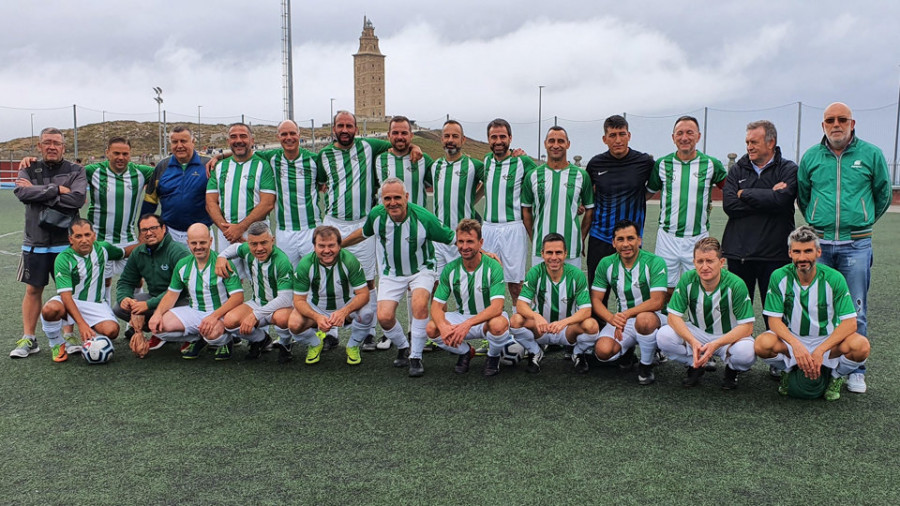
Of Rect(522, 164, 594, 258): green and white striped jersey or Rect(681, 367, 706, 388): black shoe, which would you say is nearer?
Rect(681, 367, 706, 388): black shoe

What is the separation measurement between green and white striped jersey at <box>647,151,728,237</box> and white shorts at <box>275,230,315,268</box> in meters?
2.27

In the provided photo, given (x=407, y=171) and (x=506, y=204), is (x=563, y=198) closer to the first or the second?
(x=506, y=204)

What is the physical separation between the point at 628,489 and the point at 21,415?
2690mm

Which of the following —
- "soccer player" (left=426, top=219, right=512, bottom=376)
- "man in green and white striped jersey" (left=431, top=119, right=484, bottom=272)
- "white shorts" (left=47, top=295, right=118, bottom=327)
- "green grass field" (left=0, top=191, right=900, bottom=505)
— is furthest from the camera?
"man in green and white striped jersey" (left=431, top=119, right=484, bottom=272)

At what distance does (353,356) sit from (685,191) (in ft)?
7.13

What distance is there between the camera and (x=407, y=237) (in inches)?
160

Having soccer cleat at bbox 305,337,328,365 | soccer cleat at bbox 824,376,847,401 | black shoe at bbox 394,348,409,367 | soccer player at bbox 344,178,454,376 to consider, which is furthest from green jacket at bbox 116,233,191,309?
Result: soccer cleat at bbox 824,376,847,401

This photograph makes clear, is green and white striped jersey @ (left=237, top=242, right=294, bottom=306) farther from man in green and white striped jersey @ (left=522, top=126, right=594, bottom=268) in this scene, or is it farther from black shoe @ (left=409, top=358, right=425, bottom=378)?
man in green and white striped jersey @ (left=522, top=126, right=594, bottom=268)

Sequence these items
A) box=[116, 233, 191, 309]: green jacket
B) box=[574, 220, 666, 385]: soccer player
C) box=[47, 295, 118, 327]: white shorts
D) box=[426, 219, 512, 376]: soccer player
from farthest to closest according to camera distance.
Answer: box=[116, 233, 191, 309]: green jacket
box=[47, 295, 118, 327]: white shorts
box=[426, 219, 512, 376]: soccer player
box=[574, 220, 666, 385]: soccer player

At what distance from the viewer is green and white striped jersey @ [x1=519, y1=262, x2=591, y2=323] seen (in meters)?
3.81

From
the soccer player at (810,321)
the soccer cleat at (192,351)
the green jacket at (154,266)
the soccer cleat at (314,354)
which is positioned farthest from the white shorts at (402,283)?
the soccer player at (810,321)

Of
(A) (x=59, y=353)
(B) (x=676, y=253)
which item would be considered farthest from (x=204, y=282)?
(B) (x=676, y=253)

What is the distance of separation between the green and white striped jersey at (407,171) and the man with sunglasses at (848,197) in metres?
2.30

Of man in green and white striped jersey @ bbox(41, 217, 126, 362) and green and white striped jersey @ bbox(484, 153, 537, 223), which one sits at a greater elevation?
green and white striped jersey @ bbox(484, 153, 537, 223)
